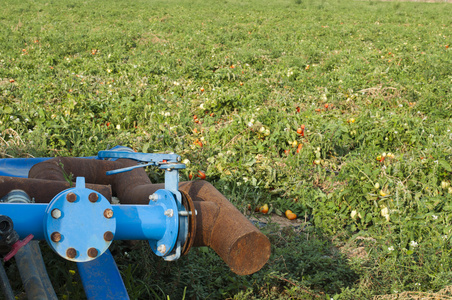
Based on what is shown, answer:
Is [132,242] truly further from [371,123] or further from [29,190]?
[371,123]

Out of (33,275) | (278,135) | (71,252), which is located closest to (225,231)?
(71,252)

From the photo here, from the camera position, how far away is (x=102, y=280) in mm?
1746

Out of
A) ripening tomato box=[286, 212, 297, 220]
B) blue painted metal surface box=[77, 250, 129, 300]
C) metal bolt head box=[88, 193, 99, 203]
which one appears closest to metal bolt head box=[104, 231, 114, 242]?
metal bolt head box=[88, 193, 99, 203]

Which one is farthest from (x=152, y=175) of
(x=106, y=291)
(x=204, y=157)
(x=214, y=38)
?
(x=214, y=38)

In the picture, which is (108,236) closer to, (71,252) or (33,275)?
(71,252)

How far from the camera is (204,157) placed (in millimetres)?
4188

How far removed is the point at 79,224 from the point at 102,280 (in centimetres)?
62

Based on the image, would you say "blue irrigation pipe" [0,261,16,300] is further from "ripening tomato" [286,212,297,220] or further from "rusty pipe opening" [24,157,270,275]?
"ripening tomato" [286,212,297,220]

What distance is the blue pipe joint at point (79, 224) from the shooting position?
120 cm

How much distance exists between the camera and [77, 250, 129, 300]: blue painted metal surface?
168cm

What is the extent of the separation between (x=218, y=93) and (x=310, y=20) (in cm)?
871

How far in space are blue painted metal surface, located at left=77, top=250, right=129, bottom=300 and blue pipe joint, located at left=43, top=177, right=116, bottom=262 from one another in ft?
1.71

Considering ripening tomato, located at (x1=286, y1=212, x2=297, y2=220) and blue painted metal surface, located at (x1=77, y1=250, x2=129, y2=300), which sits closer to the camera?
blue painted metal surface, located at (x1=77, y1=250, x2=129, y2=300)

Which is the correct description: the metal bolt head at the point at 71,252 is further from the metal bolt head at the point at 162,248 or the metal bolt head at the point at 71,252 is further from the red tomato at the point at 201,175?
the red tomato at the point at 201,175
